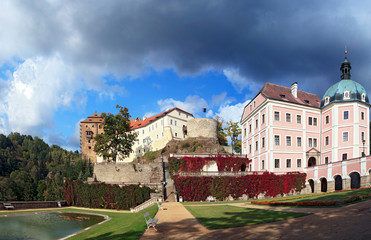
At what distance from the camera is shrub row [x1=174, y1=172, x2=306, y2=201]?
3753cm

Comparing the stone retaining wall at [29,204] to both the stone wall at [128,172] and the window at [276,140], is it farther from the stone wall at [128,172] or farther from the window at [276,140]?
the window at [276,140]

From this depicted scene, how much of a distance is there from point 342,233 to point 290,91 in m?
38.6

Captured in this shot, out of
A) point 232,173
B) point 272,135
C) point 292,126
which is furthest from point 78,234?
point 292,126

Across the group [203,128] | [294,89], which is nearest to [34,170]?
[203,128]

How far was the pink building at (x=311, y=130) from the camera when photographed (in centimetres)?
3928

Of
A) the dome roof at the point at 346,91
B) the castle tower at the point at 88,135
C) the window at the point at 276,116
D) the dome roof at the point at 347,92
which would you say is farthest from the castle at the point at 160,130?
the dome roof at the point at 347,92

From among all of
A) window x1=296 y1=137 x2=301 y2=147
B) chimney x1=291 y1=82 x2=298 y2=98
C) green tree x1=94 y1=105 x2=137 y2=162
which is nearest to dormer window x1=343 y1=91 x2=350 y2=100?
chimney x1=291 y1=82 x2=298 y2=98

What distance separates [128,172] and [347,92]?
129 feet

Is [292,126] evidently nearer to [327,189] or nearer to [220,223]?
[327,189]

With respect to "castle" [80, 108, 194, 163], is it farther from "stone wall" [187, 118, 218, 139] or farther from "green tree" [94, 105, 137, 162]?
"green tree" [94, 105, 137, 162]

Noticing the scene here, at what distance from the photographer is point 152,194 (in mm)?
36875

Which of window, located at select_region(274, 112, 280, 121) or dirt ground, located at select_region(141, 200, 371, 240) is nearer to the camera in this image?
dirt ground, located at select_region(141, 200, 371, 240)

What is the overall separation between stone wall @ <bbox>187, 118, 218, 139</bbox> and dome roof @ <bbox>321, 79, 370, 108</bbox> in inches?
1367

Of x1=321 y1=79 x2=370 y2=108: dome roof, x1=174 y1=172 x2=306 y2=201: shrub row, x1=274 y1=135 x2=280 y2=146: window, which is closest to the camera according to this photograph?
x1=174 y1=172 x2=306 y2=201: shrub row
